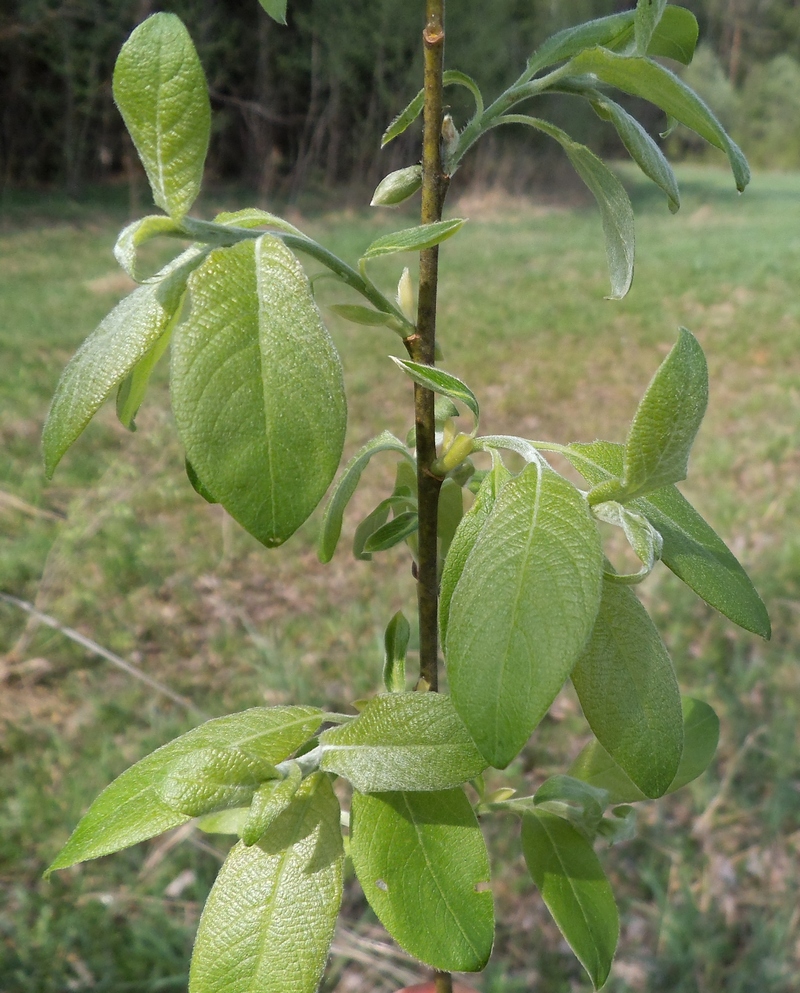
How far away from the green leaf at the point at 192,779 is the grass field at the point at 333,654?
1.02m

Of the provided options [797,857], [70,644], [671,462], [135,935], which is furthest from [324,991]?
[671,462]

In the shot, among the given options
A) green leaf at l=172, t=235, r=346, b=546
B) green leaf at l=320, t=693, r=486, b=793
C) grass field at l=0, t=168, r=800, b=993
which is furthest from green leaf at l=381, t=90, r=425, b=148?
grass field at l=0, t=168, r=800, b=993

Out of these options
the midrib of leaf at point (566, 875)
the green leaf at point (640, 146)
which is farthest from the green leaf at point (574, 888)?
the green leaf at point (640, 146)

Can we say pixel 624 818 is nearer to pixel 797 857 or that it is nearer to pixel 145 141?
pixel 145 141

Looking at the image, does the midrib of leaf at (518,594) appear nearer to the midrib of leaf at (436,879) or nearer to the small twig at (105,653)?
the midrib of leaf at (436,879)

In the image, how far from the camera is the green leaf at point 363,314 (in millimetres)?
523

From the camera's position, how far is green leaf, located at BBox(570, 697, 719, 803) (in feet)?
2.15

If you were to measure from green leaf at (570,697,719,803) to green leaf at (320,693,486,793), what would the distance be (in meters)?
0.23

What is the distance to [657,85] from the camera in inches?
18.8

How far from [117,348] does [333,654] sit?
192 centimetres

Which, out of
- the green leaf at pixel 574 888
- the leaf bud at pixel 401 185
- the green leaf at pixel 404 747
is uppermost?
the leaf bud at pixel 401 185

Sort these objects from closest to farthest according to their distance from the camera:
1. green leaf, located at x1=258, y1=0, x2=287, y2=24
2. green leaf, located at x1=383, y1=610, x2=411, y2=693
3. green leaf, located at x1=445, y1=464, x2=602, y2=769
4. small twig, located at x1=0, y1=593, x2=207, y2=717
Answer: green leaf, located at x1=445, y1=464, x2=602, y2=769, green leaf, located at x1=258, y1=0, x2=287, y2=24, green leaf, located at x1=383, y1=610, x2=411, y2=693, small twig, located at x1=0, y1=593, x2=207, y2=717

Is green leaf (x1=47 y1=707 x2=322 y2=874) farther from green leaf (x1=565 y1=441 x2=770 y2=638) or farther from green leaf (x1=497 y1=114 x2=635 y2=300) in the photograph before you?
green leaf (x1=497 y1=114 x2=635 y2=300)

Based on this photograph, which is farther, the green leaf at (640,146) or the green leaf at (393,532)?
the green leaf at (393,532)
